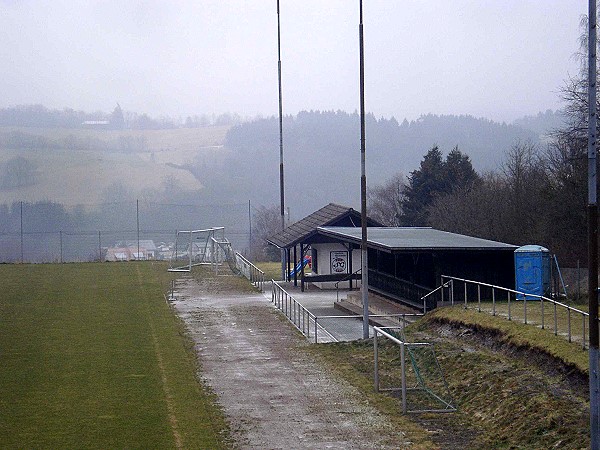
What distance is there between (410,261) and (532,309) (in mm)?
9840

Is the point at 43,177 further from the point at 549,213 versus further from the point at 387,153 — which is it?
the point at 549,213

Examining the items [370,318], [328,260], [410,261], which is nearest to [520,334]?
[370,318]

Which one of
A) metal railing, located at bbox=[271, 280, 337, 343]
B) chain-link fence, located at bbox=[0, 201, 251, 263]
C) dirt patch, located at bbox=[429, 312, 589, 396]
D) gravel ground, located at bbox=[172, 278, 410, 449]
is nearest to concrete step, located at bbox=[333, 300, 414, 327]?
metal railing, located at bbox=[271, 280, 337, 343]

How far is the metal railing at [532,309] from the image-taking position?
1720 cm

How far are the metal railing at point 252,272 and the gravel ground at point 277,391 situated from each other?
12609mm

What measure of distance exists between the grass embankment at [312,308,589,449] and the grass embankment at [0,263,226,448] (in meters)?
3.63

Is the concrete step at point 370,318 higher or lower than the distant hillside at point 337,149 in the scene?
lower

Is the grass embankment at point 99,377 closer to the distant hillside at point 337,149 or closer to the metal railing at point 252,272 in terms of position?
the metal railing at point 252,272

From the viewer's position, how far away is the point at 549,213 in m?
41.6

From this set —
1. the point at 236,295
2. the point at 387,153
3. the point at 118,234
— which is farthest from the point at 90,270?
the point at 387,153

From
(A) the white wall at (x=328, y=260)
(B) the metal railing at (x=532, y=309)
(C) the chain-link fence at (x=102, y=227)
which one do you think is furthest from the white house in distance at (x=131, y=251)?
(B) the metal railing at (x=532, y=309)

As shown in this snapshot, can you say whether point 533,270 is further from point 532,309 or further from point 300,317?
point 300,317

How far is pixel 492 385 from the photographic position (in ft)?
50.8

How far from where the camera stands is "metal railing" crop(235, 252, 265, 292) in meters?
43.0
